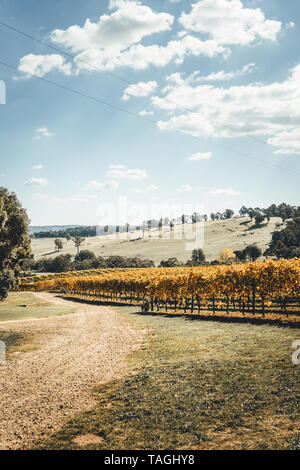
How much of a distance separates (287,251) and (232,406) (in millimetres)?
107512

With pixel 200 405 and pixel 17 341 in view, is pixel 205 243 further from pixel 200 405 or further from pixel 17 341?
pixel 200 405

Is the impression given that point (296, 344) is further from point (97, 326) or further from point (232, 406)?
point (97, 326)

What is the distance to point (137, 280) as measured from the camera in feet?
170

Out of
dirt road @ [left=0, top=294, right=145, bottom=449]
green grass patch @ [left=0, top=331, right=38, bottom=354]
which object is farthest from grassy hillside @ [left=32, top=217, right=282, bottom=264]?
green grass patch @ [left=0, top=331, right=38, bottom=354]

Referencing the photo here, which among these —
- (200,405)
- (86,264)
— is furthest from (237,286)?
(86,264)

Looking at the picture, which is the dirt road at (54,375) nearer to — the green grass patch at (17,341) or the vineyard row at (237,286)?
the green grass patch at (17,341)

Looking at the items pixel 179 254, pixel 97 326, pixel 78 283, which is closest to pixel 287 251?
pixel 179 254

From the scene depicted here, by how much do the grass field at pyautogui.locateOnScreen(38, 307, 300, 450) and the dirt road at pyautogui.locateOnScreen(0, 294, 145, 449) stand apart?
0.97 metres

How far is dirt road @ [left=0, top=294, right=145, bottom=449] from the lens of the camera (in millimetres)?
11406

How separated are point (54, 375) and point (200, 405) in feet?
30.6

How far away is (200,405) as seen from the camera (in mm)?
11164

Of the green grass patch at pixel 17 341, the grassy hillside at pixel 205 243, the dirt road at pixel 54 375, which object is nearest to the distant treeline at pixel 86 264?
the grassy hillside at pixel 205 243

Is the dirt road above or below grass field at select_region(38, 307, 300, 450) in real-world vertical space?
below

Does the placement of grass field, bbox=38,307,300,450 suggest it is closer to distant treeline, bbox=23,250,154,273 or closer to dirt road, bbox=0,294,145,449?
dirt road, bbox=0,294,145,449
